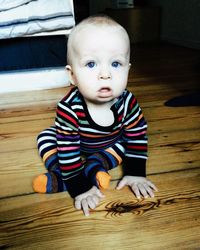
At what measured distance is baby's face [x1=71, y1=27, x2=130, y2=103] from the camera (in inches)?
24.4

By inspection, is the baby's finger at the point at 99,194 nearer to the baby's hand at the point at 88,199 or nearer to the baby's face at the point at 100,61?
the baby's hand at the point at 88,199

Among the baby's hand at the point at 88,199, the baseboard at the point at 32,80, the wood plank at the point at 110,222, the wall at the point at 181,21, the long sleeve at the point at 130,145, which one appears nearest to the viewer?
the wood plank at the point at 110,222

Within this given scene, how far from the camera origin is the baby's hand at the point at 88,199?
26.0 inches

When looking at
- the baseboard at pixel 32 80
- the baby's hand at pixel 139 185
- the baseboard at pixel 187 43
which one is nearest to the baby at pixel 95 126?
the baby's hand at pixel 139 185

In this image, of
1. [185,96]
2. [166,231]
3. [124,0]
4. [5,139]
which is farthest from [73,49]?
[124,0]

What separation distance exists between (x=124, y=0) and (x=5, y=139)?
3341mm

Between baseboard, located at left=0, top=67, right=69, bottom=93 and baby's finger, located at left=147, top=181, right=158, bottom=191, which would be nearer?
baby's finger, located at left=147, top=181, right=158, bottom=191

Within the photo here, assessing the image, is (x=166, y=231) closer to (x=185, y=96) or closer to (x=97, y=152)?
(x=97, y=152)

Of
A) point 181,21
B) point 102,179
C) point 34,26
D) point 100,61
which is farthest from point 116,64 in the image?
point 181,21

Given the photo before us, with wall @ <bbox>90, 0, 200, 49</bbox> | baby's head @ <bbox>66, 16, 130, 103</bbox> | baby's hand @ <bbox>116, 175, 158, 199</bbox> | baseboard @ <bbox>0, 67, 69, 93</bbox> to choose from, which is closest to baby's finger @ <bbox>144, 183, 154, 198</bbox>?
baby's hand @ <bbox>116, 175, 158, 199</bbox>

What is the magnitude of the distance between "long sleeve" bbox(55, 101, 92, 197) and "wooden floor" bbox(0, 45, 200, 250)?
0.14ft

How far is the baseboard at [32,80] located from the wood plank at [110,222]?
1.16 meters

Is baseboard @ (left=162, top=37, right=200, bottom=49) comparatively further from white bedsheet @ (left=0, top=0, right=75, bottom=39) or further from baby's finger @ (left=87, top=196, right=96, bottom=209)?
baby's finger @ (left=87, top=196, right=96, bottom=209)

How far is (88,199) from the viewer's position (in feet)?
2.22
